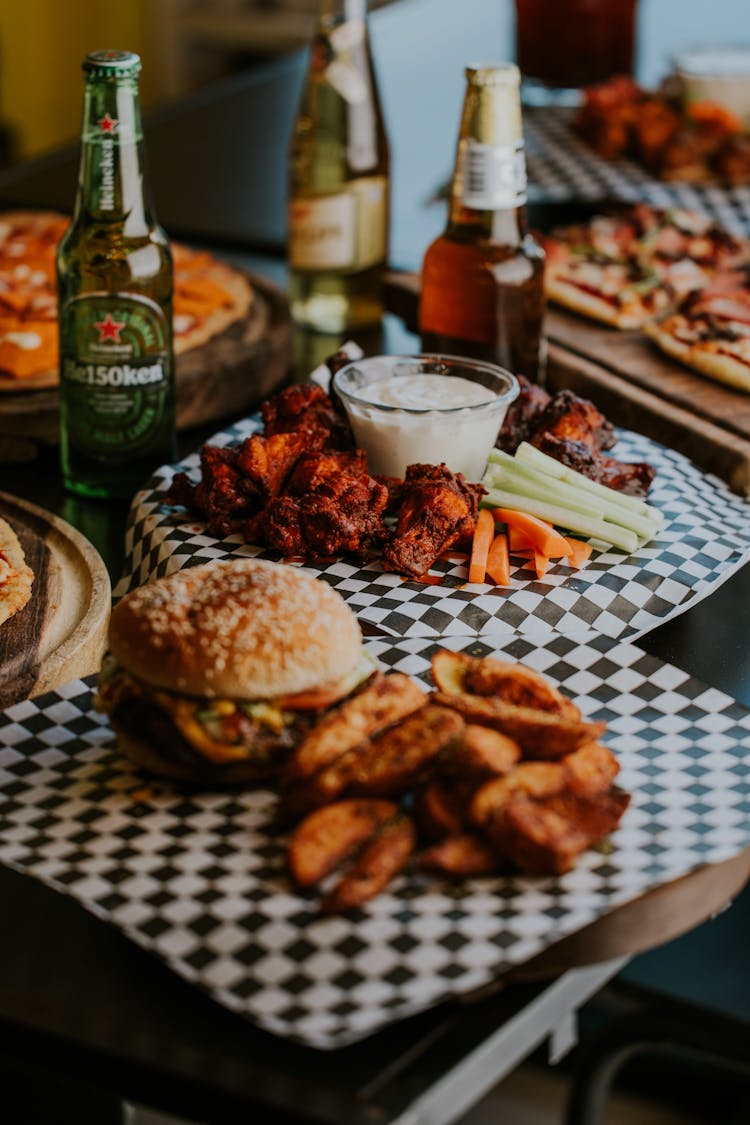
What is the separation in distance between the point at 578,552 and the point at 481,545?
13 cm

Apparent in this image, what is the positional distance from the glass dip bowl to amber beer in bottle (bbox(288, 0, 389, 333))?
726 mm

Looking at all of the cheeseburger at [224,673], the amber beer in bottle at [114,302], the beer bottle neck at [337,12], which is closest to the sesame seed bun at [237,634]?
the cheeseburger at [224,673]

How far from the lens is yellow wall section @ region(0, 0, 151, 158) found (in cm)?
735

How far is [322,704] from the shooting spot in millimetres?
1445

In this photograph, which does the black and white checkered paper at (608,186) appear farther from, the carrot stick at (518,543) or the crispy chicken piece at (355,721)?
the crispy chicken piece at (355,721)

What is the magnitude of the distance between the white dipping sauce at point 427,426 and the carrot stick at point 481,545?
0.13 meters

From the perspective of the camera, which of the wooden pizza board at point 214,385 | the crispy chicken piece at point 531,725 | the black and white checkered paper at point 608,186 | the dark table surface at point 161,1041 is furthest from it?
the black and white checkered paper at point 608,186

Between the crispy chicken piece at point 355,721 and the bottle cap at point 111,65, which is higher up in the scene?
the bottle cap at point 111,65

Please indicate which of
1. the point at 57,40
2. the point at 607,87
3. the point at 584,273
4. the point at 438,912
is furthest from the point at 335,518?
the point at 57,40

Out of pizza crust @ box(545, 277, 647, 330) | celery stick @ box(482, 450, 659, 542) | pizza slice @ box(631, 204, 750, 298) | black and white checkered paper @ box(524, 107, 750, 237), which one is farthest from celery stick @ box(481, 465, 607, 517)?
black and white checkered paper @ box(524, 107, 750, 237)

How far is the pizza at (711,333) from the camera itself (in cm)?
251

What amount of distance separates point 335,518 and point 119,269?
55 centimetres

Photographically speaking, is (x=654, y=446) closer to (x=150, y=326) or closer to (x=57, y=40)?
(x=150, y=326)

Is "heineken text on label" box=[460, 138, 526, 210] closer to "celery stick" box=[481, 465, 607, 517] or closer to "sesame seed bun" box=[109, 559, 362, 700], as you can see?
"celery stick" box=[481, 465, 607, 517]
